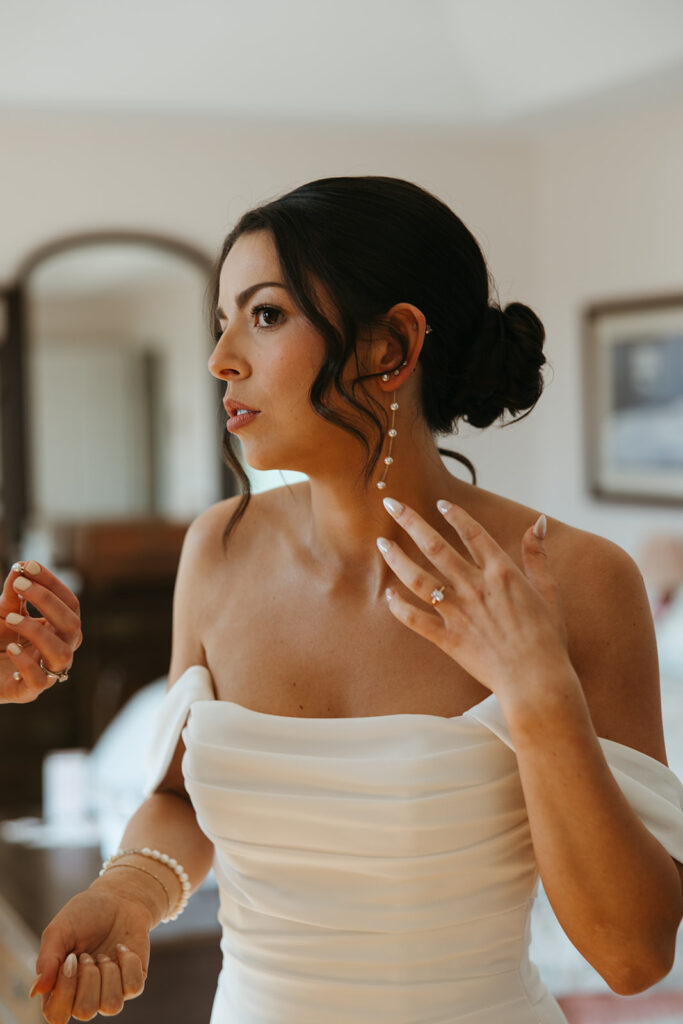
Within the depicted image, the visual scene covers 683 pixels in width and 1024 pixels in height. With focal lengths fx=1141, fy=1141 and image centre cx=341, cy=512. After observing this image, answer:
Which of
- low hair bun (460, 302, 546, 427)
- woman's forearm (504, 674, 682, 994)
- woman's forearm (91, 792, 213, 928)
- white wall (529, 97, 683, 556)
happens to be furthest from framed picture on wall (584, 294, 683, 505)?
woman's forearm (504, 674, 682, 994)

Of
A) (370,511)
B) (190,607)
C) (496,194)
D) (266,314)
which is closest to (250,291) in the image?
(266,314)

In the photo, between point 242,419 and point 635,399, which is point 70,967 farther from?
point 635,399

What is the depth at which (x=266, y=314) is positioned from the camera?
3.95 feet

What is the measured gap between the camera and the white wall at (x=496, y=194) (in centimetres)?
435

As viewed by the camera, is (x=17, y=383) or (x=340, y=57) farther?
(x=17, y=383)

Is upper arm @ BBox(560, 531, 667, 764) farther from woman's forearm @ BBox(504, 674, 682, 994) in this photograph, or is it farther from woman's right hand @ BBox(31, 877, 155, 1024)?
woman's right hand @ BBox(31, 877, 155, 1024)

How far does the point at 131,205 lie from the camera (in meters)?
4.55

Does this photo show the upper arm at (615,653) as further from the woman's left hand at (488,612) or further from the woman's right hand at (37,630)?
the woman's right hand at (37,630)

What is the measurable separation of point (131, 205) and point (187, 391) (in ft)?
2.52

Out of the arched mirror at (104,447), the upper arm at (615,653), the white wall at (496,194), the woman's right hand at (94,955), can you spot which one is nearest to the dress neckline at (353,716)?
the upper arm at (615,653)

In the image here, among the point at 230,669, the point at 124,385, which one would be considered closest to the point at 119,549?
the point at 124,385

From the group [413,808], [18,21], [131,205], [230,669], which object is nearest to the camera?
[413,808]

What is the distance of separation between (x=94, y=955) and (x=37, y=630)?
1.10 feet

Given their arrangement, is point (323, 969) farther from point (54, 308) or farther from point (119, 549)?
point (54, 308)
